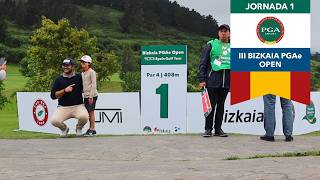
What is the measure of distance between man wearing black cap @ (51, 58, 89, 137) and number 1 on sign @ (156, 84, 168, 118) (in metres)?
5.54

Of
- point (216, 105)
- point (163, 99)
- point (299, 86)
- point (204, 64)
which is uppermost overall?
point (204, 64)

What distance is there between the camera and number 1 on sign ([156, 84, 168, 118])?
16.3 m

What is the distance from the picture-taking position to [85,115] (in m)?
10.8

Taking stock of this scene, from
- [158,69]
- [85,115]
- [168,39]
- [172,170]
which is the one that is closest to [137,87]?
[158,69]

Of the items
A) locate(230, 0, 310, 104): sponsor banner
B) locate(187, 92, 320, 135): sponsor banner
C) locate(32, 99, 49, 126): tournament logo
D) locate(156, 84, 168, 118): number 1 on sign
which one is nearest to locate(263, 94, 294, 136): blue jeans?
locate(230, 0, 310, 104): sponsor banner

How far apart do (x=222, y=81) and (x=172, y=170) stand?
3.41 m

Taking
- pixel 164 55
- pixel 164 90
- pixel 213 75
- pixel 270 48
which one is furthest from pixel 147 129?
pixel 270 48

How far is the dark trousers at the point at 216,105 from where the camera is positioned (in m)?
9.47

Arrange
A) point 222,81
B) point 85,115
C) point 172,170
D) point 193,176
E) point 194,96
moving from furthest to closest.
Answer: point 194,96 < point 85,115 < point 222,81 < point 172,170 < point 193,176

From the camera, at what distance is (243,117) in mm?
16766

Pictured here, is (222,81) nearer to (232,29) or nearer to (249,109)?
(232,29)

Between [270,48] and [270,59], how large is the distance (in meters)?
0.15

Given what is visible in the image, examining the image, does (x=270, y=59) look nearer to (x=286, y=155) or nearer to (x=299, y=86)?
(x=299, y=86)

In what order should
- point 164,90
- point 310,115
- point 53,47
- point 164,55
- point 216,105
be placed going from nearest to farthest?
1. point 216,105
2. point 164,90
3. point 164,55
4. point 310,115
5. point 53,47
